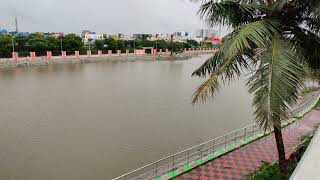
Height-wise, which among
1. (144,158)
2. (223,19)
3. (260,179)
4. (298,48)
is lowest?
(144,158)

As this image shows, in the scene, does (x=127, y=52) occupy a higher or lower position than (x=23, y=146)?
higher

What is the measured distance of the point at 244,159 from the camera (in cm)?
803

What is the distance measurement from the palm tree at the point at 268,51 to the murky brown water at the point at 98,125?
5072mm

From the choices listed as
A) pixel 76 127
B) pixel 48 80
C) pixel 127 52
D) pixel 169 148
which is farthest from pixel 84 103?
pixel 127 52

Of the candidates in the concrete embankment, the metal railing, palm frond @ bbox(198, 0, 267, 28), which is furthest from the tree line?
palm frond @ bbox(198, 0, 267, 28)

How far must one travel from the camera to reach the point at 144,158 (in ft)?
29.6

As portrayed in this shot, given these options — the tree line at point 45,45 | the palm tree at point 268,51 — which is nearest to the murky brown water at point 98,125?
the palm tree at point 268,51

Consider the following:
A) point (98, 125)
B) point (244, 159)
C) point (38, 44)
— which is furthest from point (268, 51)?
point (38, 44)

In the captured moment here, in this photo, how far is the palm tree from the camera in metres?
3.52

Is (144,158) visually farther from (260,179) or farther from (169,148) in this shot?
(260,179)

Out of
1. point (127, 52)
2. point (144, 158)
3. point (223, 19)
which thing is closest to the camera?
point (223, 19)

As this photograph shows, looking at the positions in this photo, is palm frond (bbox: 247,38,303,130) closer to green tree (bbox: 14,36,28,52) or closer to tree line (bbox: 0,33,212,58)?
tree line (bbox: 0,33,212,58)

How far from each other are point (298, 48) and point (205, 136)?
707 centimetres

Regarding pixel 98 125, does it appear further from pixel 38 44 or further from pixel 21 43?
pixel 21 43
